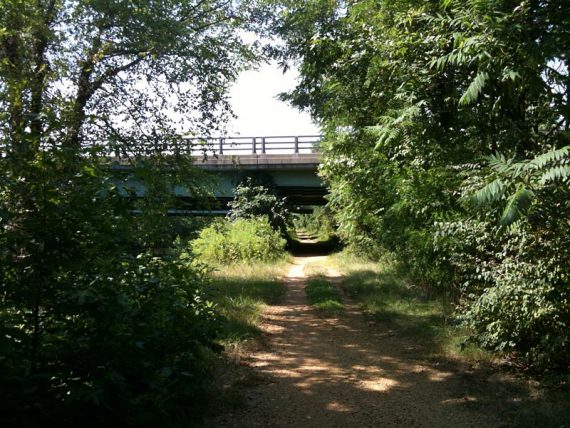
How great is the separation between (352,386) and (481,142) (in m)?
3.60

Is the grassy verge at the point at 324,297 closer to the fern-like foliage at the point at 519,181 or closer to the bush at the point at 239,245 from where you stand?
the bush at the point at 239,245

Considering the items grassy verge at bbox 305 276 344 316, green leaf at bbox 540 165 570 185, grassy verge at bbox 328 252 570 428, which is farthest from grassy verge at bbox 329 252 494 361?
green leaf at bbox 540 165 570 185

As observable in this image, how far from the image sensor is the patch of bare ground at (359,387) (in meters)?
5.30

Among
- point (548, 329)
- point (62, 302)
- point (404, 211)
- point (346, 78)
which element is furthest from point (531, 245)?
point (62, 302)

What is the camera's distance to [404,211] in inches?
322

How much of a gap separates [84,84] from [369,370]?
311 inches

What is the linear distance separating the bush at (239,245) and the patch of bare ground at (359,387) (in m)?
10.5

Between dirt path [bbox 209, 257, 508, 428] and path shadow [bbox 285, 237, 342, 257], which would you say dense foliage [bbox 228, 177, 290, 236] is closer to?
path shadow [bbox 285, 237, 342, 257]

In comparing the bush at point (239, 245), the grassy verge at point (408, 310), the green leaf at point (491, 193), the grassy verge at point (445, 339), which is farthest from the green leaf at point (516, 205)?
the bush at point (239, 245)

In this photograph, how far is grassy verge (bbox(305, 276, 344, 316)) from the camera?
1158cm

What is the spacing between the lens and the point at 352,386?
20.8 ft

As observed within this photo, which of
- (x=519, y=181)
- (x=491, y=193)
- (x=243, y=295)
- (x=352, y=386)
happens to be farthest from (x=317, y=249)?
(x=491, y=193)

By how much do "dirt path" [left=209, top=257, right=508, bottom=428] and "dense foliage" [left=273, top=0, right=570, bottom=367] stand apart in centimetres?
109

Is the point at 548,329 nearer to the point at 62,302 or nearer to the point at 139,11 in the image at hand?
the point at 62,302
